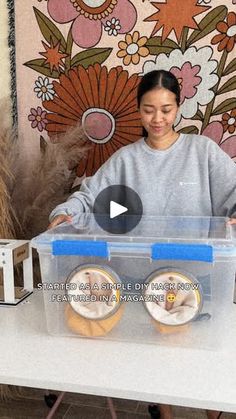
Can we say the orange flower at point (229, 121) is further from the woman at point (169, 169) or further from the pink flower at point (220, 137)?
the woman at point (169, 169)

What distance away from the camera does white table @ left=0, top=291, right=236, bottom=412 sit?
768mm

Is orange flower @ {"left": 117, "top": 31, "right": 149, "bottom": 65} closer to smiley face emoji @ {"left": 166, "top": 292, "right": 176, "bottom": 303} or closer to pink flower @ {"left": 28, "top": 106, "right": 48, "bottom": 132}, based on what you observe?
pink flower @ {"left": 28, "top": 106, "right": 48, "bottom": 132}

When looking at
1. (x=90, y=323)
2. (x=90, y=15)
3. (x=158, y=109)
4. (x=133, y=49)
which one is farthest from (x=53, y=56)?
(x=90, y=323)

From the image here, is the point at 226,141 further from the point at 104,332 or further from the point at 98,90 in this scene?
the point at 104,332

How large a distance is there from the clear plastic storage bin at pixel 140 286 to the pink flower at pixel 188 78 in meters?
0.68

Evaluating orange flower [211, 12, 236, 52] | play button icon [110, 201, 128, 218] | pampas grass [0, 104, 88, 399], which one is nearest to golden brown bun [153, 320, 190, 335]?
play button icon [110, 201, 128, 218]

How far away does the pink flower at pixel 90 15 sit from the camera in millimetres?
1500

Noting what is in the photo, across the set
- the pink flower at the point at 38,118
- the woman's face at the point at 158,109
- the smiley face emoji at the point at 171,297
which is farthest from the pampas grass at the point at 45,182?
the smiley face emoji at the point at 171,297

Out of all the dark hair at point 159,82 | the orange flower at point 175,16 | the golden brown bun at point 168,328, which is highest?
the orange flower at point 175,16

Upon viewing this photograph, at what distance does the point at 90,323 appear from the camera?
0.95 meters

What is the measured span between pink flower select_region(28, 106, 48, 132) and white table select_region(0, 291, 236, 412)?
0.88 metres

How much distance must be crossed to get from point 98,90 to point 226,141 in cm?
49

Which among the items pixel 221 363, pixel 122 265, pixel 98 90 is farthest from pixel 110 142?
pixel 221 363

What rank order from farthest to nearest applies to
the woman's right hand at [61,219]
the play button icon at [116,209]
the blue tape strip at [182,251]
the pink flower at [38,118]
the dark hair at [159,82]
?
1. the pink flower at [38,118]
2. the play button icon at [116,209]
3. the dark hair at [159,82]
4. the woman's right hand at [61,219]
5. the blue tape strip at [182,251]
